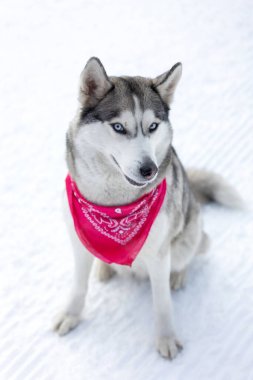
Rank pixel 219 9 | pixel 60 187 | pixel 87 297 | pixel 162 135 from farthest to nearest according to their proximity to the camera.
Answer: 1. pixel 219 9
2. pixel 60 187
3. pixel 87 297
4. pixel 162 135

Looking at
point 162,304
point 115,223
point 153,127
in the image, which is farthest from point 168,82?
point 162,304

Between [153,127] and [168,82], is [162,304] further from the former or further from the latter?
[168,82]

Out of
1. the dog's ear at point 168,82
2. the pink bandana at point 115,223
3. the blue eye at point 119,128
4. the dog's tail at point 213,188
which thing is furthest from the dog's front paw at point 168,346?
the dog's ear at point 168,82

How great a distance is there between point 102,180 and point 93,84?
0.54 metres

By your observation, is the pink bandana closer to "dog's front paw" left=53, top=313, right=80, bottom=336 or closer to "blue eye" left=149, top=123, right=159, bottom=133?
"blue eye" left=149, top=123, right=159, bottom=133

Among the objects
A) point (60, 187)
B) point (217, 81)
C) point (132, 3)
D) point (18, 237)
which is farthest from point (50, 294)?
point (132, 3)

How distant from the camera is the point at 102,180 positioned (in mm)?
2525

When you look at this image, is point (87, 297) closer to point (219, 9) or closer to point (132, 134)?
point (132, 134)

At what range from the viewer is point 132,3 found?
7531mm

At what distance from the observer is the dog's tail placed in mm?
3670

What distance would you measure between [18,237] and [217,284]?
5.45 feet

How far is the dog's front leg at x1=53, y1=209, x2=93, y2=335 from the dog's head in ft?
2.71

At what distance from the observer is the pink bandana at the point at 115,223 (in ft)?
8.55

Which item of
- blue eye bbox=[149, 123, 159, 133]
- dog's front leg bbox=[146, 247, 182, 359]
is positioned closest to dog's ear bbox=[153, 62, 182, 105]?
blue eye bbox=[149, 123, 159, 133]
